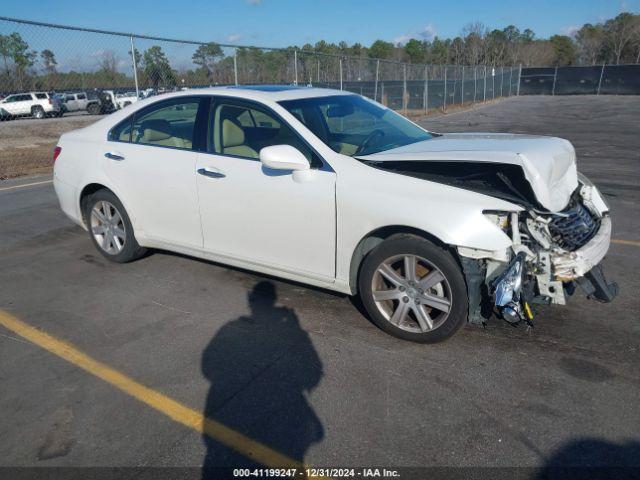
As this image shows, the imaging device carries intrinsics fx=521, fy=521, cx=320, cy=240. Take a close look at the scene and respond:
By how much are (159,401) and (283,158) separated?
1788 millimetres

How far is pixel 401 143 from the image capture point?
438 centimetres

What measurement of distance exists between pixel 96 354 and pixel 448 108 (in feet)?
93.6

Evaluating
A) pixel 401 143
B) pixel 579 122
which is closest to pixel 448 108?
pixel 579 122

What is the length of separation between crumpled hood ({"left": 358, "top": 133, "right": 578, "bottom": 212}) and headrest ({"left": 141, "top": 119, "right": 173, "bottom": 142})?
203 cm

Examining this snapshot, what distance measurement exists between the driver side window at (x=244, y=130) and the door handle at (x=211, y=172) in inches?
6.3

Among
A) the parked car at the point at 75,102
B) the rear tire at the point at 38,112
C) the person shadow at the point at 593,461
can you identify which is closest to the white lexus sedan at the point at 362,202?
the person shadow at the point at 593,461

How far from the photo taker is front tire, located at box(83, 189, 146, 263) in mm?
5137

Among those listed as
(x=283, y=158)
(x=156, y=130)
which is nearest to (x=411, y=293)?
(x=283, y=158)

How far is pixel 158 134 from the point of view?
191 inches

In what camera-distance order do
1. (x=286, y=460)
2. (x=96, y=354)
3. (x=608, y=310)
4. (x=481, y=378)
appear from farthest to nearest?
(x=608, y=310), (x=96, y=354), (x=481, y=378), (x=286, y=460)

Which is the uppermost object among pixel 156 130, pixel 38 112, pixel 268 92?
pixel 268 92

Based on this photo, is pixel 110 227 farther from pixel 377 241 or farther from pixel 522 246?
Result: pixel 522 246

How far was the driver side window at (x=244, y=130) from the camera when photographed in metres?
4.17

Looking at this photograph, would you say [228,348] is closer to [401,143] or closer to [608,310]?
[401,143]
